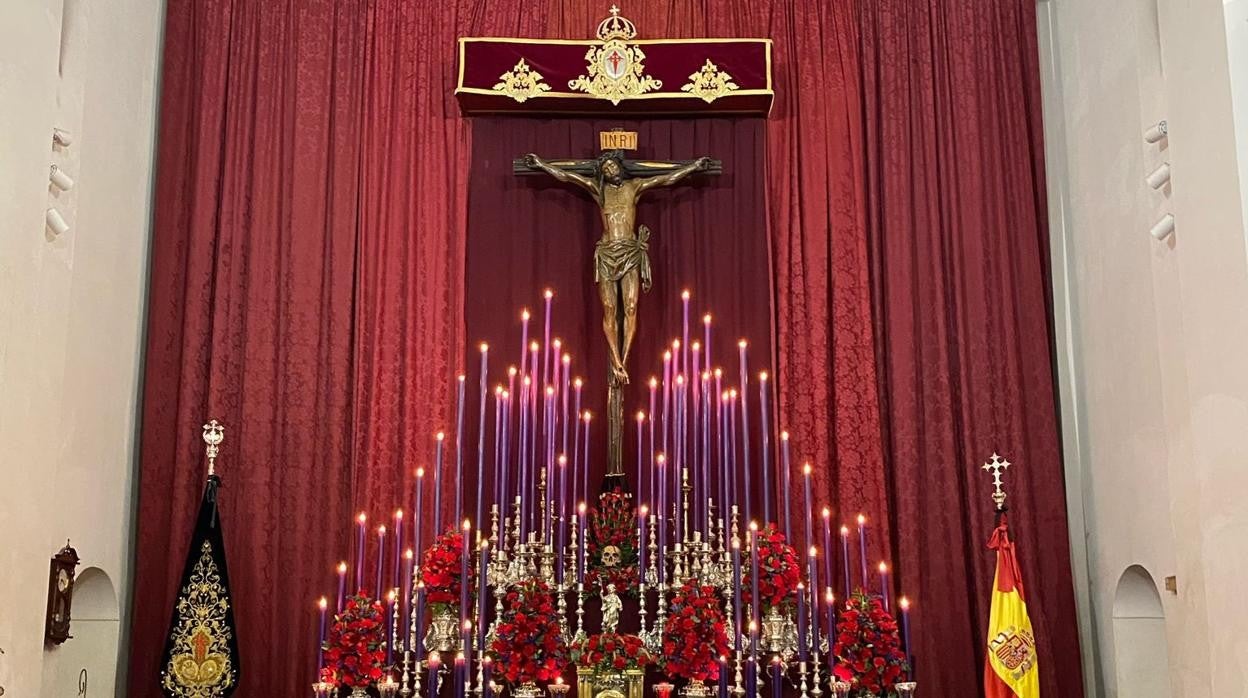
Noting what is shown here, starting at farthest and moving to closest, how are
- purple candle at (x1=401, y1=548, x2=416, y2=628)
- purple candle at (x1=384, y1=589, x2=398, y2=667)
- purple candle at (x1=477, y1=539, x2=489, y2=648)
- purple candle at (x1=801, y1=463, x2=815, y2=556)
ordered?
purple candle at (x1=801, y1=463, x2=815, y2=556)
purple candle at (x1=401, y1=548, x2=416, y2=628)
purple candle at (x1=384, y1=589, x2=398, y2=667)
purple candle at (x1=477, y1=539, x2=489, y2=648)

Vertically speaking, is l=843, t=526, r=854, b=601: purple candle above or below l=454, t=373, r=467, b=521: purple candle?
below

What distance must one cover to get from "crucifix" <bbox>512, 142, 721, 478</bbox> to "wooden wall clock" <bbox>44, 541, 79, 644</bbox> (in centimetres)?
325

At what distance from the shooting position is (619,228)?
9.19m

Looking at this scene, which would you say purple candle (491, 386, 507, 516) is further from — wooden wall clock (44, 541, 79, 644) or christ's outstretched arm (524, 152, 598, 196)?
wooden wall clock (44, 541, 79, 644)

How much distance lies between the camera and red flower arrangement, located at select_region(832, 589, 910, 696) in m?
7.65

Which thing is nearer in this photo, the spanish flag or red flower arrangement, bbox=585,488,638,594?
the spanish flag

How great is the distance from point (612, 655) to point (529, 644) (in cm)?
46

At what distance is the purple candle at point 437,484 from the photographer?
832cm

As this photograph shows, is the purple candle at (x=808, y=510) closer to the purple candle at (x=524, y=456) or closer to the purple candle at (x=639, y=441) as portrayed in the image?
the purple candle at (x=639, y=441)

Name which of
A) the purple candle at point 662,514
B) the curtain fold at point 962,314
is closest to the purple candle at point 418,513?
the purple candle at point 662,514

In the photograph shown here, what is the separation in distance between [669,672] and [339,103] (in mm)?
4622

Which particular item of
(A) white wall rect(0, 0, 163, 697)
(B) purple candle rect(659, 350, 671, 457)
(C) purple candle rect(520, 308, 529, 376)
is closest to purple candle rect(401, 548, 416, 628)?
(C) purple candle rect(520, 308, 529, 376)

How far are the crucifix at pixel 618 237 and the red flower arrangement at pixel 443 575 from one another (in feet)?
4.49

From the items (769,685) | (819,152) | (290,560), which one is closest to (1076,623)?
(769,685)
